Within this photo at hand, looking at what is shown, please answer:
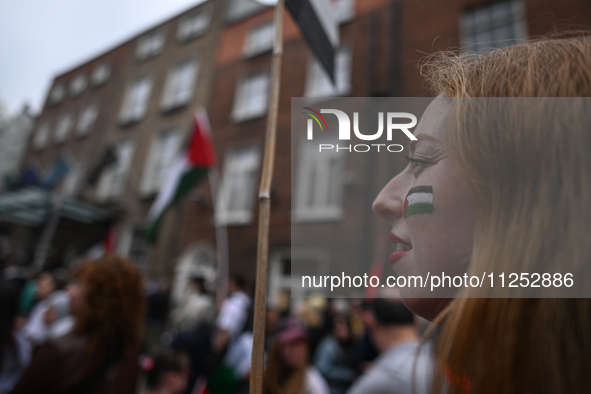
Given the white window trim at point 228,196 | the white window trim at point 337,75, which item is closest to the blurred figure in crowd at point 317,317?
the white window trim at point 228,196

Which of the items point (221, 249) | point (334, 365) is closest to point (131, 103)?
point (221, 249)

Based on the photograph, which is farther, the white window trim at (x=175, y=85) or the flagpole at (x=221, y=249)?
the white window trim at (x=175, y=85)

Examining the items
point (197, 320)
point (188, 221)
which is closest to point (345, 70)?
point (188, 221)

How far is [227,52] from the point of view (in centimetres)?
1101

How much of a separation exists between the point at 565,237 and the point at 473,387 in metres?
0.23

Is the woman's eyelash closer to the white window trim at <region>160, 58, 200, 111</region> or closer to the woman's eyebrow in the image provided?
the woman's eyebrow

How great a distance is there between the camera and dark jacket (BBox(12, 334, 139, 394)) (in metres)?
1.38

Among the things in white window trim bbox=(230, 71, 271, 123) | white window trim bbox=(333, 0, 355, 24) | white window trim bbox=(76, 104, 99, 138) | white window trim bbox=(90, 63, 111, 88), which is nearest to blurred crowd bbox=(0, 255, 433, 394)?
white window trim bbox=(230, 71, 271, 123)

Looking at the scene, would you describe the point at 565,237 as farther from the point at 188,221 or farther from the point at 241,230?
the point at 188,221

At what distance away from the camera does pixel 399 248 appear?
23.3 inches

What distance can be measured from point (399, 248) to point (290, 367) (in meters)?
2.03

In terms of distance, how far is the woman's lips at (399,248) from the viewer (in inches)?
22.4

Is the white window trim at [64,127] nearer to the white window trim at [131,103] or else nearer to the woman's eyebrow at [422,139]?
the white window trim at [131,103]

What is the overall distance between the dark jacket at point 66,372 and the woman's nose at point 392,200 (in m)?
1.55
